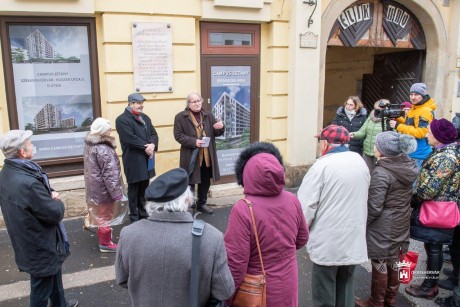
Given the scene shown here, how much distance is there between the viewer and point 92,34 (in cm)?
571

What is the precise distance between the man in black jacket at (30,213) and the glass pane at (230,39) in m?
4.05

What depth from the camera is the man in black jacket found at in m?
2.90

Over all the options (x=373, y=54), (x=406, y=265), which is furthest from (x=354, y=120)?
(x=373, y=54)

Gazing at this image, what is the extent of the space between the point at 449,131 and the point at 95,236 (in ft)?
14.2

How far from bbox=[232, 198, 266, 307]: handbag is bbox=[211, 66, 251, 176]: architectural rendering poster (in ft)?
14.8

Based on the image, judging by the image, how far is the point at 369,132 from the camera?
20.4 feet

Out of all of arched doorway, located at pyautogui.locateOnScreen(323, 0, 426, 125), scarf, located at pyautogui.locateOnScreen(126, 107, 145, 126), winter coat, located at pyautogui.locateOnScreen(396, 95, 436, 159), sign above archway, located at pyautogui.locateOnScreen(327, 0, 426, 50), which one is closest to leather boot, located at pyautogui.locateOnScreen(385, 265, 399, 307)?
winter coat, located at pyautogui.locateOnScreen(396, 95, 436, 159)

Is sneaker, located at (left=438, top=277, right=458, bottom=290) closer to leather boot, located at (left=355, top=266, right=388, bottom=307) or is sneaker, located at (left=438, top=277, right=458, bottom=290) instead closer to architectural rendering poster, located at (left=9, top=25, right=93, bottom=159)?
leather boot, located at (left=355, top=266, right=388, bottom=307)

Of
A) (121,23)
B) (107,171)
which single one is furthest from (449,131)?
(121,23)

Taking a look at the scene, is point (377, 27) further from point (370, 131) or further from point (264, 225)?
point (264, 225)

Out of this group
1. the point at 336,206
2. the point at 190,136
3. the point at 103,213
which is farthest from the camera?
the point at 190,136

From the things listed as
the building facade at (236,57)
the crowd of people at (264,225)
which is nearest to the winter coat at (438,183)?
the crowd of people at (264,225)

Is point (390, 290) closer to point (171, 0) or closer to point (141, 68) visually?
point (141, 68)

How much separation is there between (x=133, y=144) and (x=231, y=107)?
2.31m
